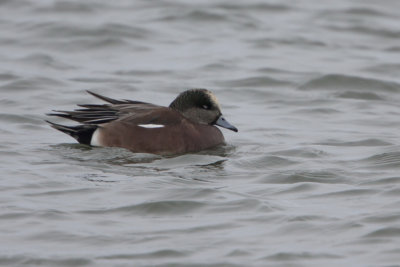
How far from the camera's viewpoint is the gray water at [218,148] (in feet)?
21.1

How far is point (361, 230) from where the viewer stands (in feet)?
21.9

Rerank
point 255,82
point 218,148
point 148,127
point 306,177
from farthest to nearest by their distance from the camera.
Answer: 1. point 255,82
2. point 218,148
3. point 148,127
4. point 306,177

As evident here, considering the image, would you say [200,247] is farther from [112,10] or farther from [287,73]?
[112,10]

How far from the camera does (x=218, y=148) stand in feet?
30.5

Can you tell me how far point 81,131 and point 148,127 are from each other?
0.64 metres

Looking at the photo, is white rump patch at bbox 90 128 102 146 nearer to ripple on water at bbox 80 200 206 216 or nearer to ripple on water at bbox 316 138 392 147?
ripple on water at bbox 80 200 206 216

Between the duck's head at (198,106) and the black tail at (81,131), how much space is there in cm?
86

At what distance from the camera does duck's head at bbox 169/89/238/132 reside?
9.37 meters

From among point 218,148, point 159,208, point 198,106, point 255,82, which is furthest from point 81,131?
point 255,82

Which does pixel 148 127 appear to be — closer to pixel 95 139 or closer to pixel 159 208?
pixel 95 139

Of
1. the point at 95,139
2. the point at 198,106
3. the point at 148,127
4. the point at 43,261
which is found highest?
the point at 198,106

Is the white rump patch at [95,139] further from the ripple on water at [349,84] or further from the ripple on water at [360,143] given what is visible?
the ripple on water at [349,84]

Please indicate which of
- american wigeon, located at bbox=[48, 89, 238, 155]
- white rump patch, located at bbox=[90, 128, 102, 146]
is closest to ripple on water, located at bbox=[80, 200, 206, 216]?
american wigeon, located at bbox=[48, 89, 238, 155]

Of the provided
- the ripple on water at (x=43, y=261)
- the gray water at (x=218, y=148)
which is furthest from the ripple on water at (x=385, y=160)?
the ripple on water at (x=43, y=261)
